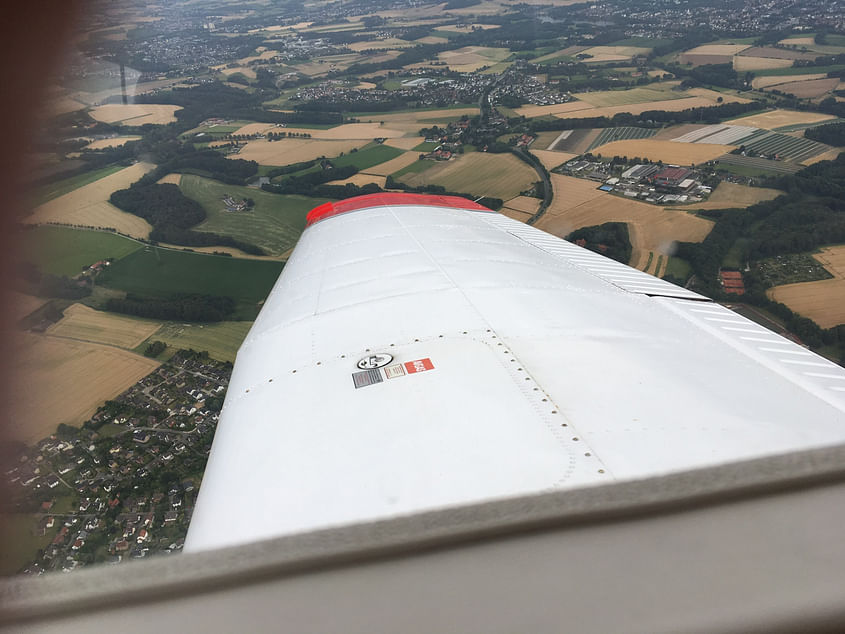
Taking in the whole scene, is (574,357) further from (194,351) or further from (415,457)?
(194,351)

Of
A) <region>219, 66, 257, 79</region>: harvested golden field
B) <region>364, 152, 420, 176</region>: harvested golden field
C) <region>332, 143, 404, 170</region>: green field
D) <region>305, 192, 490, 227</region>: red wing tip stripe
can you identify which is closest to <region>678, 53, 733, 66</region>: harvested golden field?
<region>364, 152, 420, 176</region>: harvested golden field

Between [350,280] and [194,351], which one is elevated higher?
[350,280]

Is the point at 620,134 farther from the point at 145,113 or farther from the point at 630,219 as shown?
the point at 145,113

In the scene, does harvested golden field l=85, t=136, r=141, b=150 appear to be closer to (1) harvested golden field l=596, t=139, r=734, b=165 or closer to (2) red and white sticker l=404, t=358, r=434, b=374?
(2) red and white sticker l=404, t=358, r=434, b=374

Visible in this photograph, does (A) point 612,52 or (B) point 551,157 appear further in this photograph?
(A) point 612,52

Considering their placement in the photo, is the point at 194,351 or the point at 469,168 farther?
the point at 469,168

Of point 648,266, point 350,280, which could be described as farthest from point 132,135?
point 350,280

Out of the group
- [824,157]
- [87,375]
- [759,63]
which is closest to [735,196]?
[824,157]
